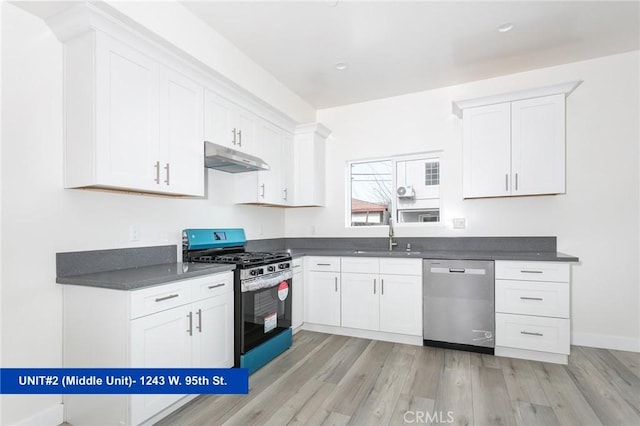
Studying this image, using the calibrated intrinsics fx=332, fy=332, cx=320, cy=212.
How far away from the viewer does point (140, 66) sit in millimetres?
2184

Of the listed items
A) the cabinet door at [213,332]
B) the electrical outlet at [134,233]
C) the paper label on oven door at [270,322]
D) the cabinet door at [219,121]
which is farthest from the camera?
the paper label on oven door at [270,322]

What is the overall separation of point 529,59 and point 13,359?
4.67 meters

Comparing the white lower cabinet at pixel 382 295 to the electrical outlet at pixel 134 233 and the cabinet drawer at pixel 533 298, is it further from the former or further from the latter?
the electrical outlet at pixel 134 233

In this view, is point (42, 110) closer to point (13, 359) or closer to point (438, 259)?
point (13, 359)

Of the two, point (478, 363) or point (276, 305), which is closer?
point (478, 363)

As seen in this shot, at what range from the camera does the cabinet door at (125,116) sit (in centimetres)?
196

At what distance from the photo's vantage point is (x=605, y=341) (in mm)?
3193

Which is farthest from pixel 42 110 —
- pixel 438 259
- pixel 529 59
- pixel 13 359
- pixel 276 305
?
pixel 529 59

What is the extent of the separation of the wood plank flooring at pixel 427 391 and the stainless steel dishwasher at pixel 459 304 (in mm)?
124

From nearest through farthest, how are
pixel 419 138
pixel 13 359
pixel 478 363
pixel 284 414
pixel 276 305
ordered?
pixel 13 359, pixel 284 414, pixel 478 363, pixel 276 305, pixel 419 138

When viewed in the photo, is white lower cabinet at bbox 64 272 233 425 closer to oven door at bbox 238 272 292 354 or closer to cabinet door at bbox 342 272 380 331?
oven door at bbox 238 272 292 354

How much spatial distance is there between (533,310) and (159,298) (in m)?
2.99

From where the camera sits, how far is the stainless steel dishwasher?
9.96ft

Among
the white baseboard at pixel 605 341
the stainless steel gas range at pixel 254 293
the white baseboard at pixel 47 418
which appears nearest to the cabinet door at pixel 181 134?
the stainless steel gas range at pixel 254 293
